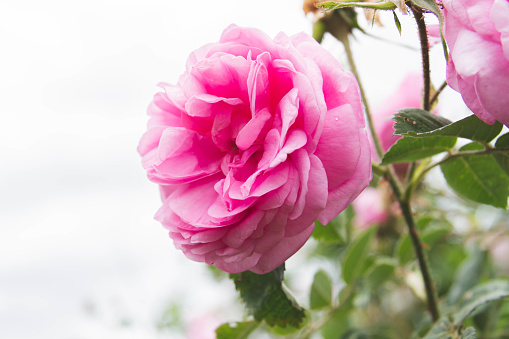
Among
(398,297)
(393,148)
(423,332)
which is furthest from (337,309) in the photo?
(398,297)

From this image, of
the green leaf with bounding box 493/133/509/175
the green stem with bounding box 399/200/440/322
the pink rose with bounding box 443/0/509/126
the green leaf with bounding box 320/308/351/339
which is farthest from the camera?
the green leaf with bounding box 320/308/351/339

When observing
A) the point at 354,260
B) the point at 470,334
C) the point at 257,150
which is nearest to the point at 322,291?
the point at 354,260

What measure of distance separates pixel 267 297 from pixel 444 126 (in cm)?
21

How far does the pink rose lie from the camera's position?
0.27 metres

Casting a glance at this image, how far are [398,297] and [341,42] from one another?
0.89 metres

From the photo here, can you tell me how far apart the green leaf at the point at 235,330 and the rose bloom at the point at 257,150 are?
201mm

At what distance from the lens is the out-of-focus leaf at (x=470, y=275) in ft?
2.21

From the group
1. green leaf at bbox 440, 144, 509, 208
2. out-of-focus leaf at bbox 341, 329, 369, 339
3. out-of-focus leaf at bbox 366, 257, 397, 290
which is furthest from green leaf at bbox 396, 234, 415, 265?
green leaf at bbox 440, 144, 509, 208

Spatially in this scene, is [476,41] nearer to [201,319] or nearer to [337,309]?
[337,309]

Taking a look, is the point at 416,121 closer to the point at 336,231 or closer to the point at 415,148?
the point at 415,148

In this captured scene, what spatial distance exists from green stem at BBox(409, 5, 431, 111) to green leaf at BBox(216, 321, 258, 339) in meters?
0.30

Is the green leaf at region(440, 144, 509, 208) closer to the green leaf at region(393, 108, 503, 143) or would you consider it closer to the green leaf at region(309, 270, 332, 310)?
the green leaf at region(393, 108, 503, 143)

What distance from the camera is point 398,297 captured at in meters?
1.18

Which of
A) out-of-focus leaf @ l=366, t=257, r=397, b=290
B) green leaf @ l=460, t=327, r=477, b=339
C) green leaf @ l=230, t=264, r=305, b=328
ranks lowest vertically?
out-of-focus leaf @ l=366, t=257, r=397, b=290
